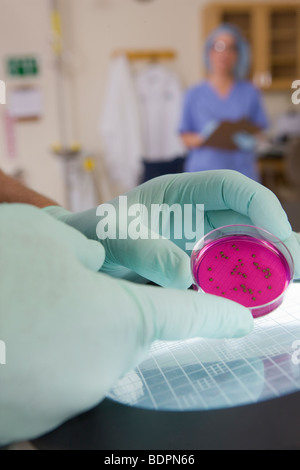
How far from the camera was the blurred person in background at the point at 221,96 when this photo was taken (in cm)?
220

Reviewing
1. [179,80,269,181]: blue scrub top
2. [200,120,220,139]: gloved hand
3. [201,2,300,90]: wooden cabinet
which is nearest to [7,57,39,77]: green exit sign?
[201,2,300,90]: wooden cabinet

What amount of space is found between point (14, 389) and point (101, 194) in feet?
9.04

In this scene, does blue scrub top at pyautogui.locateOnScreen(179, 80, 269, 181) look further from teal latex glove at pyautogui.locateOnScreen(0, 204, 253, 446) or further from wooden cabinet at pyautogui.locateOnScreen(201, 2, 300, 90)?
teal latex glove at pyautogui.locateOnScreen(0, 204, 253, 446)

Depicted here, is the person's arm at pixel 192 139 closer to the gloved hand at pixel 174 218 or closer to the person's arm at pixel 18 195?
the person's arm at pixel 18 195

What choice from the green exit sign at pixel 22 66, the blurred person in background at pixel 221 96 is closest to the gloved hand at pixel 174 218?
the blurred person in background at pixel 221 96

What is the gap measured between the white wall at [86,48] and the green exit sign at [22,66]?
46 millimetres

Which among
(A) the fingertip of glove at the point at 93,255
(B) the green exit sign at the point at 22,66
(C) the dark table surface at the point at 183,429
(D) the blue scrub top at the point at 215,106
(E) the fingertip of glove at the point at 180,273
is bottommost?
(C) the dark table surface at the point at 183,429

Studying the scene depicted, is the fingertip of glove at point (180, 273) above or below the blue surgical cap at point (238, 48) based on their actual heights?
below

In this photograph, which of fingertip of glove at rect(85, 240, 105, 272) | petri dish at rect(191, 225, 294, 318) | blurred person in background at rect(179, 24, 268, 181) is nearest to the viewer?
fingertip of glove at rect(85, 240, 105, 272)

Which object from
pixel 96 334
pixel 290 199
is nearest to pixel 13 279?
pixel 96 334

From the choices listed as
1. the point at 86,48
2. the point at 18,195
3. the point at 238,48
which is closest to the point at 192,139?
the point at 238,48

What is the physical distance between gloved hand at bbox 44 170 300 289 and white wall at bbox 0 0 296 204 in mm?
2633

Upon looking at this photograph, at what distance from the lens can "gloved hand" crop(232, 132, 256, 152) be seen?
1986 mm
